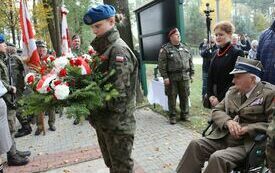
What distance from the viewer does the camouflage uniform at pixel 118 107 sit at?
317 cm

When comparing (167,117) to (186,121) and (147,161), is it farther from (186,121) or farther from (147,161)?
(147,161)

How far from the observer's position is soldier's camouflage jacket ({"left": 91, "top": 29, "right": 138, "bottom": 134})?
3.15 meters

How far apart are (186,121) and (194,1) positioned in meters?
45.8

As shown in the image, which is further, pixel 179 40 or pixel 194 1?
pixel 194 1

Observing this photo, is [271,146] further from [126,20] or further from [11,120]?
[126,20]

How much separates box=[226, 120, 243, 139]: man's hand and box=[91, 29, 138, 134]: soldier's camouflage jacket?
101cm

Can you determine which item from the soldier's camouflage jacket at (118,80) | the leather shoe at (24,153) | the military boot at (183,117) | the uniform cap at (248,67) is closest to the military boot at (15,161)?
the leather shoe at (24,153)

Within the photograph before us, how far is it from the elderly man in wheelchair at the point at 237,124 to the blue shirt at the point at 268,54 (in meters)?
0.22

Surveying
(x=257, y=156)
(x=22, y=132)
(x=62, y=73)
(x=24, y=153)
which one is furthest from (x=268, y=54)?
(x=22, y=132)

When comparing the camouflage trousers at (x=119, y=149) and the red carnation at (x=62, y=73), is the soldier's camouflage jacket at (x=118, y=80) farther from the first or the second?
the red carnation at (x=62, y=73)

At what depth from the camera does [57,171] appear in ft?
17.3

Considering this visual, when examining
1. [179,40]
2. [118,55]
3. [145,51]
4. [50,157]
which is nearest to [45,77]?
[118,55]

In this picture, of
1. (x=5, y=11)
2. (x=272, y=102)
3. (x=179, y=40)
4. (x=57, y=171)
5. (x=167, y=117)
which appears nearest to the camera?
(x=272, y=102)

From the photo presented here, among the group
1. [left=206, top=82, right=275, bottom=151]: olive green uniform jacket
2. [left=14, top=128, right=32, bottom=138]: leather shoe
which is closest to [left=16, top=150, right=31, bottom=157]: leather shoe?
[left=14, top=128, right=32, bottom=138]: leather shoe
